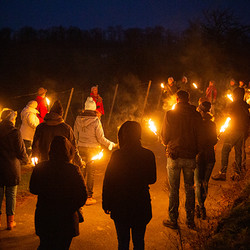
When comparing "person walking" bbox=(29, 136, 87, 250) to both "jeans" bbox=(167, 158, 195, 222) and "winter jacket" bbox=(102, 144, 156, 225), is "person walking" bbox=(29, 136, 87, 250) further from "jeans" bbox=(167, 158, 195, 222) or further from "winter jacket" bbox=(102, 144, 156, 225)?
"jeans" bbox=(167, 158, 195, 222)

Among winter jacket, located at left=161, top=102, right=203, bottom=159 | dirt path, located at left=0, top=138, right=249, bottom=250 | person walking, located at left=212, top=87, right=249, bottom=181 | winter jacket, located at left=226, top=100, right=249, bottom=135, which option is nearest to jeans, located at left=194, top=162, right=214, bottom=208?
dirt path, located at left=0, top=138, right=249, bottom=250

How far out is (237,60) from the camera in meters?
24.5

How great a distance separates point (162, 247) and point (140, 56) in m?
23.9

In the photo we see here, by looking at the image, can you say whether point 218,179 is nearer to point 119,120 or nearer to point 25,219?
point 25,219

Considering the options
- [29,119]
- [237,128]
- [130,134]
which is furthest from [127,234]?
[29,119]

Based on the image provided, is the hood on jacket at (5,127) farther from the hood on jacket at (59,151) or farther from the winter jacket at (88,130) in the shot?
the hood on jacket at (59,151)

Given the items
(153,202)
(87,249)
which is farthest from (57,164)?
(153,202)

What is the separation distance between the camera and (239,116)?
7156 mm

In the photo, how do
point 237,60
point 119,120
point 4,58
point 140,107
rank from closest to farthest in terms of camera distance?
point 119,120 → point 140,107 → point 237,60 → point 4,58

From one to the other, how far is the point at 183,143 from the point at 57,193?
2348 millimetres

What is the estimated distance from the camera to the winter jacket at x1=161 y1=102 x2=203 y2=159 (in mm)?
4793

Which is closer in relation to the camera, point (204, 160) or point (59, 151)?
point (59, 151)

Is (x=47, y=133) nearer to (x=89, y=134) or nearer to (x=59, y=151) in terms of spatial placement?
(x=89, y=134)

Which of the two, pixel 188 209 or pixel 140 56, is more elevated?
pixel 140 56
